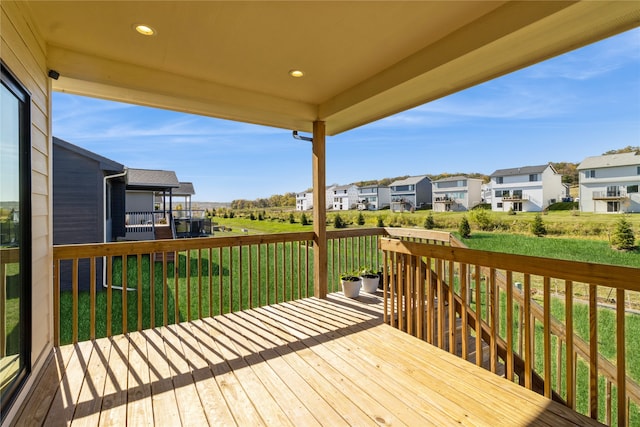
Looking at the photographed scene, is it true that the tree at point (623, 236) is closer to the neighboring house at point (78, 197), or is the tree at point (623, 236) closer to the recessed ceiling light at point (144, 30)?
the recessed ceiling light at point (144, 30)

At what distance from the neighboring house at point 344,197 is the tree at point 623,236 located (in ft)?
11.2

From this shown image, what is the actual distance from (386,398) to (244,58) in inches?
119

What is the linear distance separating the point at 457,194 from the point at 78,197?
755 cm

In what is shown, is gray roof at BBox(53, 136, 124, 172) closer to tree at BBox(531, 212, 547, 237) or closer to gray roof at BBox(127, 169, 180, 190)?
gray roof at BBox(127, 169, 180, 190)

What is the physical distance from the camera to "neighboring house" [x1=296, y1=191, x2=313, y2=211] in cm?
491

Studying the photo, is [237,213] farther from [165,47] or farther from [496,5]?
[496,5]

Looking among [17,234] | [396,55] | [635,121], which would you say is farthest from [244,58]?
[635,121]

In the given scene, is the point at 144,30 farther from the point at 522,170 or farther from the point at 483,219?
the point at 522,170

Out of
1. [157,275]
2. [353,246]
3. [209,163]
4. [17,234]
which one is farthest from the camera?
[209,163]

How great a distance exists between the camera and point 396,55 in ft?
8.97

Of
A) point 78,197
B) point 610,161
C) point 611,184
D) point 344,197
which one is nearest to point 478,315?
point 611,184

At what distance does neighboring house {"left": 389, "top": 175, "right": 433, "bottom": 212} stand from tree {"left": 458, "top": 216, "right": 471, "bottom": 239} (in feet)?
2.13

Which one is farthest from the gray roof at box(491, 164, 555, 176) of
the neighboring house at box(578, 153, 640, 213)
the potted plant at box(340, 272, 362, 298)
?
the potted plant at box(340, 272, 362, 298)

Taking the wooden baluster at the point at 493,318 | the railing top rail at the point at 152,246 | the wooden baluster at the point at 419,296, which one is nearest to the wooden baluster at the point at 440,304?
the wooden baluster at the point at 419,296
